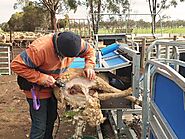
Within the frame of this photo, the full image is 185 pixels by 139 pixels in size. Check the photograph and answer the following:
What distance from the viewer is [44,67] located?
414 cm

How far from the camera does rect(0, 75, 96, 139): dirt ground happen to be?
6.35 m

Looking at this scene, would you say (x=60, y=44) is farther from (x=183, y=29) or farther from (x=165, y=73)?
(x=183, y=29)

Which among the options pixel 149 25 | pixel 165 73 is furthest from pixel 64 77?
pixel 149 25

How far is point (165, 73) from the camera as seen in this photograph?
2.88 meters

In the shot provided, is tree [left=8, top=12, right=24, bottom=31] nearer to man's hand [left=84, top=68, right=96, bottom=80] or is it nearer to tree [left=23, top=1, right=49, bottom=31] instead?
tree [left=23, top=1, right=49, bottom=31]

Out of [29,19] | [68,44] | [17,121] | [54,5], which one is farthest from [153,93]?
[29,19]

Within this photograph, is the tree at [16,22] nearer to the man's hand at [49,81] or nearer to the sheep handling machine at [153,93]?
the sheep handling machine at [153,93]

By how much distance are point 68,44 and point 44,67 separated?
0.51 meters

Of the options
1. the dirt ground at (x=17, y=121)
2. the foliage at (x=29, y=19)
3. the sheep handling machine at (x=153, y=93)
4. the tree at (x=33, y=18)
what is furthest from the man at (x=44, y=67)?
the tree at (x=33, y=18)

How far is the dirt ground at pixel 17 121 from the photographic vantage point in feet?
20.8

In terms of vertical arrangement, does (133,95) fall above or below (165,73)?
below

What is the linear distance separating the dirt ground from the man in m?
1.95

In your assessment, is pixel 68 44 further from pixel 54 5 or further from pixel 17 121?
pixel 54 5

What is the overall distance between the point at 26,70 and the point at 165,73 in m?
1.64
